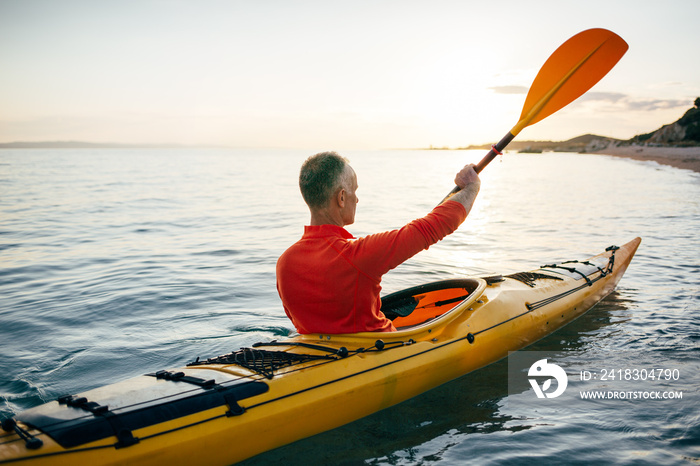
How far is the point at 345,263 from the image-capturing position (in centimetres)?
279

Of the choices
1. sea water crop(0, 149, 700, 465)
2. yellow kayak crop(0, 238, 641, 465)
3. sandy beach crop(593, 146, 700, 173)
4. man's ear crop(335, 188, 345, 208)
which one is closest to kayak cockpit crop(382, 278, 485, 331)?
yellow kayak crop(0, 238, 641, 465)

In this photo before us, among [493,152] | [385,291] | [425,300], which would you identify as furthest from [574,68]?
[385,291]

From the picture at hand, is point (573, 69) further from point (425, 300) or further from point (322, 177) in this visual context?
point (322, 177)

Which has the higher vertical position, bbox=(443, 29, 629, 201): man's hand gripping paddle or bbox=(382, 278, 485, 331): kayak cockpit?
bbox=(443, 29, 629, 201): man's hand gripping paddle

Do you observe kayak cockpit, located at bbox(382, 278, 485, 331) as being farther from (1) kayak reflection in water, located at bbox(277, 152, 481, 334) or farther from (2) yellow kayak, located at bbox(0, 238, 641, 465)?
(1) kayak reflection in water, located at bbox(277, 152, 481, 334)

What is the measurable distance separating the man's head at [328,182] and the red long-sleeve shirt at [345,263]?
135 mm

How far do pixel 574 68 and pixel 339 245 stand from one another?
3113 mm

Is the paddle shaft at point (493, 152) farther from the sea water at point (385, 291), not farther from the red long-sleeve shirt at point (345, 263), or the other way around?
the sea water at point (385, 291)

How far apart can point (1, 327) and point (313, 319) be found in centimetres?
442

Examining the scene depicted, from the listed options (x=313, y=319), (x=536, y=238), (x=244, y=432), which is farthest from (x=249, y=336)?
(x=536, y=238)

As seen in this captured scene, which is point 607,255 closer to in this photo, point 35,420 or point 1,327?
point 35,420

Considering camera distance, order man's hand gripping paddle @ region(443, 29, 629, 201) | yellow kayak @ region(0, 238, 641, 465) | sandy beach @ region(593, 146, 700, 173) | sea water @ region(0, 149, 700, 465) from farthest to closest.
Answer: sandy beach @ region(593, 146, 700, 173) → man's hand gripping paddle @ region(443, 29, 629, 201) → sea water @ region(0, 149, 700, 465) → yellow kayak @ region(0, 238, 641, 465)

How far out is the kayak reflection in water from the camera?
2.75 metres

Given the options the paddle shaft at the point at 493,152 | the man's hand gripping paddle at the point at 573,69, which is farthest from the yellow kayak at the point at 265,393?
the man's hand gripping paddle at the point at 573,69
